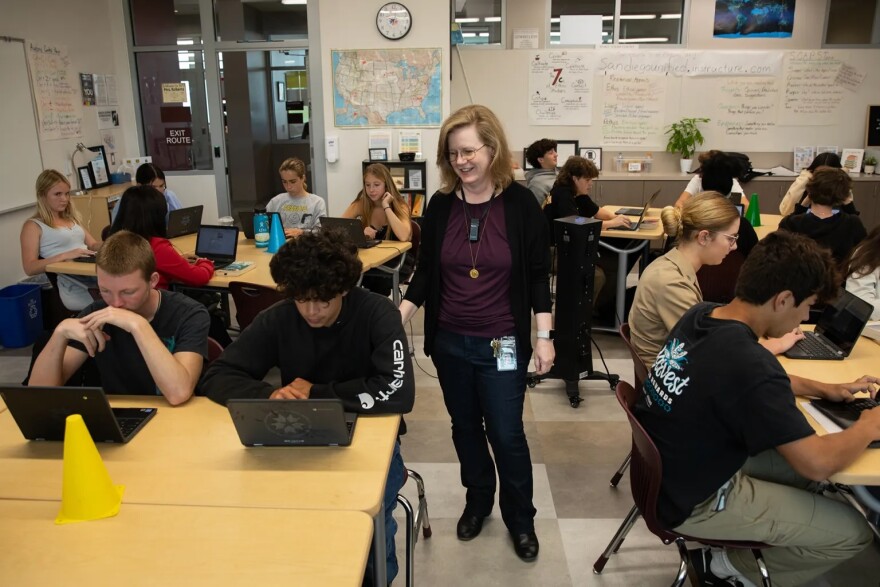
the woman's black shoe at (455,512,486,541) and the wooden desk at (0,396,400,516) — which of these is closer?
the wooden desk at (0,396,400,516)

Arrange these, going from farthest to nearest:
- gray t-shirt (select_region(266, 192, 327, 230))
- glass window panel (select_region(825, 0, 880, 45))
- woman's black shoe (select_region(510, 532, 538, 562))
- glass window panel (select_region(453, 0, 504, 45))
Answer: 1. glass window panel (select_region(453, 0, 504, 45))
2. glass window panel (select_region(825, 0, 880, 45))
3. gray t-shirt (select_region(266, 192, 327, 230))
4. woman's black shoe (select_region(510, 532, 538, 562))

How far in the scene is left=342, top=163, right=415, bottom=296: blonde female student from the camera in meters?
4.38

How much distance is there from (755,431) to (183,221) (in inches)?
160

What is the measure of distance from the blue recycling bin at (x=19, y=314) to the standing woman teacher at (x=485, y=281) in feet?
11.6

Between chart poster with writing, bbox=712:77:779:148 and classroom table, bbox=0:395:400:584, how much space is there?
6.87 m

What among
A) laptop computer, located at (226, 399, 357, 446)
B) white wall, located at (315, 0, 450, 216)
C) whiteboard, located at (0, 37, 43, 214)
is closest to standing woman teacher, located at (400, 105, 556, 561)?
laptop computer, located at (226, 399, 357, 446)

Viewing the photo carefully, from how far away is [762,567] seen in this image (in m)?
1.86

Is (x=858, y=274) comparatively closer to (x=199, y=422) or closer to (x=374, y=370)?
(x=374, y=370)

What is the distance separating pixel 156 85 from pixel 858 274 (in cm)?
675

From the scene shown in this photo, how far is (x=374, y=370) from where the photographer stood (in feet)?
6.33

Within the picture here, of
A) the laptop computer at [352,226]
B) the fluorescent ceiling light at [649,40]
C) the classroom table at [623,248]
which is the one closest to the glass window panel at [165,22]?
the laptop computer at [352,226]

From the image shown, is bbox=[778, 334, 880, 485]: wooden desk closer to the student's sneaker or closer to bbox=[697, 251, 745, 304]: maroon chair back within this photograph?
the student's sneaker

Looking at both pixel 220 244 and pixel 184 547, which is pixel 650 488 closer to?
pixel 184 547

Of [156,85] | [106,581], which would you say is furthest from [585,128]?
[106,581]
